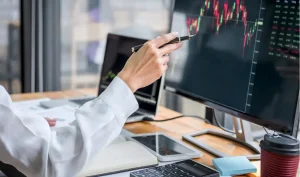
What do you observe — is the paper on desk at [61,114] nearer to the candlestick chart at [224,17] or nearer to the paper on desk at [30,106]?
the paper on desk at [30,106]

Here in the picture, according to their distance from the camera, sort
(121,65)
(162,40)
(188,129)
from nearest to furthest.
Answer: (162,40) < (188,129) < (121,65)

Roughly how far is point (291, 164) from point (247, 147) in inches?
13.7

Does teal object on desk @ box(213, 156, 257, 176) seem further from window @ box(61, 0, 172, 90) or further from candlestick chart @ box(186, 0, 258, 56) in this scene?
window @ box(61, 0, 172, 90)

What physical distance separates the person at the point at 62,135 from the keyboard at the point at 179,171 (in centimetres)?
14

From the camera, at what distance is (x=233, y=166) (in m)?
1.09

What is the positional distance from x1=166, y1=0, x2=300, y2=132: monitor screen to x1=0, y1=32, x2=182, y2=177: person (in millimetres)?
381

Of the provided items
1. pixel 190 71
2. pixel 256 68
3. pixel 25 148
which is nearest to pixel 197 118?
pixel 190 71

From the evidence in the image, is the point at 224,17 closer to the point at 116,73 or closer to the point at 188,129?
the point at 188,129

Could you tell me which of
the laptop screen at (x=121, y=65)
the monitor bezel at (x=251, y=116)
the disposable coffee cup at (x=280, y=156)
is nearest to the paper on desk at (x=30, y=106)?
the laptop screen at (x=121, y=65)

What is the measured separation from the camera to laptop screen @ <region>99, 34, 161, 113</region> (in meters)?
1.57

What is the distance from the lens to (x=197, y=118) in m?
1.62

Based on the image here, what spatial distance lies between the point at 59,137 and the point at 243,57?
56 centimetres

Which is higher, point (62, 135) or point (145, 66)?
point (145, 66)

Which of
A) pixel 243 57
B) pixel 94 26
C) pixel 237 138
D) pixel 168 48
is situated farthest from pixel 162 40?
pixel 94 26
